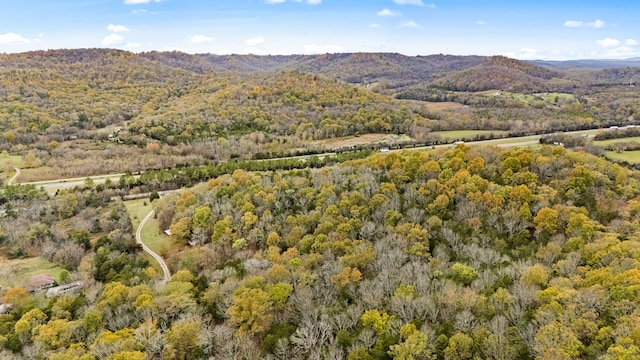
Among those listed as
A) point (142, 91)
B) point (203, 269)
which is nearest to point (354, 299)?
point (203, 269)

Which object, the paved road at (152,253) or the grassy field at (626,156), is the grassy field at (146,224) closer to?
the paved road at (152,253)

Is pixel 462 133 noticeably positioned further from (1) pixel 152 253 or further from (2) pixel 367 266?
(1) pixel 152 253

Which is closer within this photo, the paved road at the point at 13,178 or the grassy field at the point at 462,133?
the paved road at the point at 13,178

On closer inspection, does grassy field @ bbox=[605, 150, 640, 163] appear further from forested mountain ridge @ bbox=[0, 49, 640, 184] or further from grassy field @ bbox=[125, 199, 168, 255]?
grassy field @ bbox=[125, 199, 168, 255]

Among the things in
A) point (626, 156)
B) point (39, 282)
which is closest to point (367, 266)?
point (39, 282)

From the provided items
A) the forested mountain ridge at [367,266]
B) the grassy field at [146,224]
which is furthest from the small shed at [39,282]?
the grassy field at [146,224]

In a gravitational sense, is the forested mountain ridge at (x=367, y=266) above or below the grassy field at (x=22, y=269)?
above
